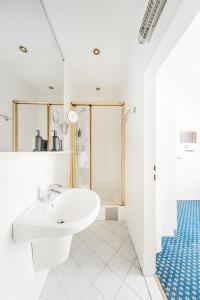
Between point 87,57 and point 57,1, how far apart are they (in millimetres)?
828

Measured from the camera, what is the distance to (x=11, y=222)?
2.88ft

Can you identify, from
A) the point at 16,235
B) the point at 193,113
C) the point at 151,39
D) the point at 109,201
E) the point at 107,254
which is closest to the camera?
the point at 16,235

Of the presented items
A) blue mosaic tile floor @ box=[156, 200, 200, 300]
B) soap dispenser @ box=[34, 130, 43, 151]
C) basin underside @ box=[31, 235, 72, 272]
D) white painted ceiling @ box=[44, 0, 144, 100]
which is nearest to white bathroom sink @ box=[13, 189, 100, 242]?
basin underside @ box=[31, 235, 72, 272]

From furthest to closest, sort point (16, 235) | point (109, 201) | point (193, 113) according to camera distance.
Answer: point (193, 113) → point (109, 201) → point (16, 235)

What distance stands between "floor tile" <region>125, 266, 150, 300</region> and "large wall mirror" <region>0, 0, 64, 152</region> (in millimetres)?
1450

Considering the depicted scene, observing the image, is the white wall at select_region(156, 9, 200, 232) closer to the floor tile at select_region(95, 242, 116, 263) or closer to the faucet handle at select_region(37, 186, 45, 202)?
the floor tile at select_region(95, 242, 116, 263)

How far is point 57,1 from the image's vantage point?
1264 mm

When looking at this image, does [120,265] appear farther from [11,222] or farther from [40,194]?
[11,222]

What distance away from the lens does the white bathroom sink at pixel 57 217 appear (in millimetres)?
838

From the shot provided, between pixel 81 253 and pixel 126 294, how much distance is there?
0.66 meters

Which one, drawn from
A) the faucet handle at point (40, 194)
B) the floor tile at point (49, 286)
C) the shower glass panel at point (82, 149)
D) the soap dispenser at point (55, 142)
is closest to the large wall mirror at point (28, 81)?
the soap dispenser at point (55, 142)

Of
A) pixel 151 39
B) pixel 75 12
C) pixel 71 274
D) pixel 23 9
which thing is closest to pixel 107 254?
pixel 71 274

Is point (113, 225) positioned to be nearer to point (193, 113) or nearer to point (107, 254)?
point (107, 254)

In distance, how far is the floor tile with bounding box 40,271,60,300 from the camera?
1.21 metres
